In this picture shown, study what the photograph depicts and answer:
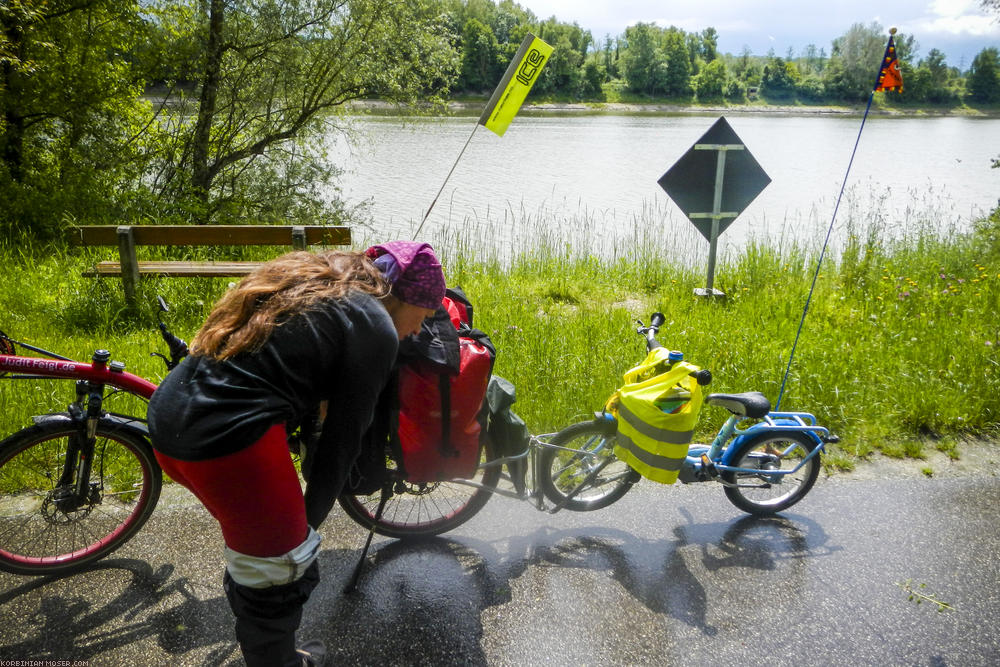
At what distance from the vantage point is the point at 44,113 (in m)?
10.9

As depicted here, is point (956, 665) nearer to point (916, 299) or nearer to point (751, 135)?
point (916, 299)

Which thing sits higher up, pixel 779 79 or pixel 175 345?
pixel 779 79

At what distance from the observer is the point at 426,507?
3.43 meters

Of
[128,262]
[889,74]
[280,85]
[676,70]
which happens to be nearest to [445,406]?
[889,74]

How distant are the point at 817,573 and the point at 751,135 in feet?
120

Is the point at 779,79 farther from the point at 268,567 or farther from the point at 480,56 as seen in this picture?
the point at 268,567

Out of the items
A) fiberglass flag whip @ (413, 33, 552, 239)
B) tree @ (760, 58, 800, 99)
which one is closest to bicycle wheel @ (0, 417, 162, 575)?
fiberglass flag whip @ (413, 33, 552, 239)

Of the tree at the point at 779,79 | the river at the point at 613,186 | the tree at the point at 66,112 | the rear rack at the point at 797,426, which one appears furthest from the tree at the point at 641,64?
the rear rack at the point at 797,426

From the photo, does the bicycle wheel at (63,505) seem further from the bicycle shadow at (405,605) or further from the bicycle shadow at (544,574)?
the bicycle shadow at (544,574)

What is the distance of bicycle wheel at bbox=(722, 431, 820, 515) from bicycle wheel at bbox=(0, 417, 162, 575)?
2.70 meters

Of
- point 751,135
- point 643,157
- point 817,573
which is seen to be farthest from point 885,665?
point 751,135

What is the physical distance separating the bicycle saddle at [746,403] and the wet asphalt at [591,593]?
609mm

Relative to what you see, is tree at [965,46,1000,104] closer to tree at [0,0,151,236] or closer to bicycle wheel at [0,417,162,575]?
tree at [0,0,151,236]

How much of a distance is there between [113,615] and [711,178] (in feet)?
19.3
